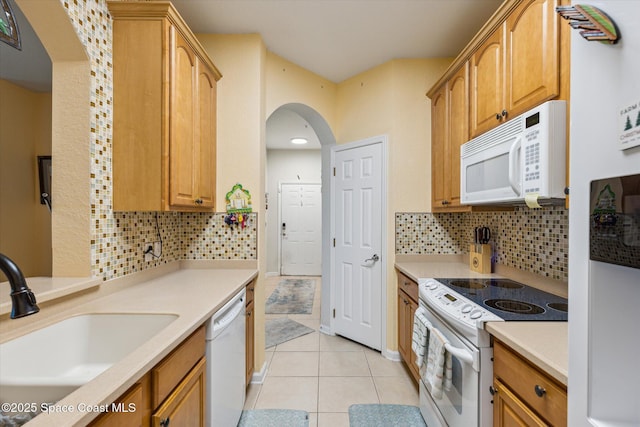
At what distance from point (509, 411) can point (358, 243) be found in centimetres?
194

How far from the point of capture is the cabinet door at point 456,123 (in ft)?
6.70

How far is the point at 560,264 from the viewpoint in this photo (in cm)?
164

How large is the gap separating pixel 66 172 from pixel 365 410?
2.26 meters

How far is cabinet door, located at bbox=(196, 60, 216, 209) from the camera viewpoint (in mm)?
2018

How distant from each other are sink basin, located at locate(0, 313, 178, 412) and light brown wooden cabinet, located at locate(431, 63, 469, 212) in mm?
2075

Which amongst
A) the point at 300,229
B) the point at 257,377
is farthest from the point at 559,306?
the point at 300,229

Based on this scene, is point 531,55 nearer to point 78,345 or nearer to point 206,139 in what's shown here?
point 206,139

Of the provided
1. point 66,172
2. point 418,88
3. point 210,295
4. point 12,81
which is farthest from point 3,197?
point 418,88

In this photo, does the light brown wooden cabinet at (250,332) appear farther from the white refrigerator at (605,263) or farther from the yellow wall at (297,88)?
the white refrigerator at (605,263)

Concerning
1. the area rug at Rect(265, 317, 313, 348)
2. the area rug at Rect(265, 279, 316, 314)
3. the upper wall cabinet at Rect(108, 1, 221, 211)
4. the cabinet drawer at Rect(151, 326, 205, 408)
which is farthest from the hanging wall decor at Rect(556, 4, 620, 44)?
A: the area rug at Rect(265, 279, 316, 314)

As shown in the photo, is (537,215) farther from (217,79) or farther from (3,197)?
(3,197)

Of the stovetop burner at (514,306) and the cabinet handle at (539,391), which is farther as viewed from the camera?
the stovetop burner at (514,306)

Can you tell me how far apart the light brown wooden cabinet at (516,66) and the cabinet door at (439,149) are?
0.42 metres

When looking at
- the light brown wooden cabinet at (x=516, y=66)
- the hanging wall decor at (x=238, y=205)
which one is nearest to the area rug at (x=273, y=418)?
the hanging wall decor at (x=238, y=205)
